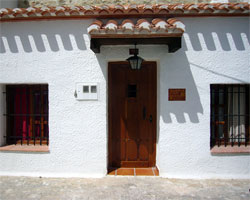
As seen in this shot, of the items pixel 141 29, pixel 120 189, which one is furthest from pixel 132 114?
pixel 141 29

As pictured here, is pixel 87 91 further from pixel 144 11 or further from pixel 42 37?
pixel 144 11

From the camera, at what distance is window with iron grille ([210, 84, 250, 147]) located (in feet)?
14.3

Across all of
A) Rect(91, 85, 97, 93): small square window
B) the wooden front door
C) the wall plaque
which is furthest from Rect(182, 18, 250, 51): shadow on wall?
Rect(91, 85, 97, 93): small square window

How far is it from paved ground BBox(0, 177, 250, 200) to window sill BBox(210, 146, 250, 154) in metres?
0.66

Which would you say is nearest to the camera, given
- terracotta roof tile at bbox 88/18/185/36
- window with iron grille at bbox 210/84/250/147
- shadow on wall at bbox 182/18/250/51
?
terracotta roof tile at bbox 88/18/185/36

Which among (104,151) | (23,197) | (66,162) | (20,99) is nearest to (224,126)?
(104,151)

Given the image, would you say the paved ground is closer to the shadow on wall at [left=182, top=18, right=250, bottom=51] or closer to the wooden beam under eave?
the wooden beam under eave

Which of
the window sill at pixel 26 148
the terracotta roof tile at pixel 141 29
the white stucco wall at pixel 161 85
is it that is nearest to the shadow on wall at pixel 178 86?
the white stucco wall at pixel 161 85

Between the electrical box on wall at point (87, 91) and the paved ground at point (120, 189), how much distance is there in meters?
1.94

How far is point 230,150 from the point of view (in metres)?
4.12

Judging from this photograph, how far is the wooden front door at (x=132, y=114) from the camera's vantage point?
4.48 metres

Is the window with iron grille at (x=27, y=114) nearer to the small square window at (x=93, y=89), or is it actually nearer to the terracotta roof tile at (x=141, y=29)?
the small square window at (x=93, y=89)

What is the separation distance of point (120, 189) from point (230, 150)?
2.75m

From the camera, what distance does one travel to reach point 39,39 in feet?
13.8
